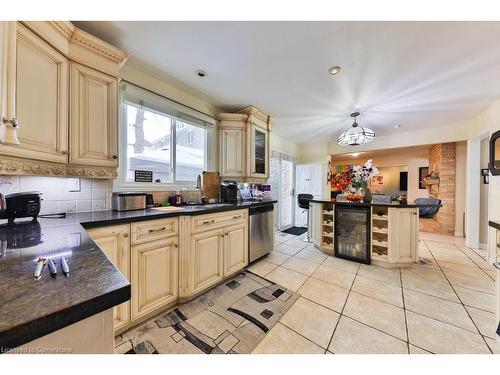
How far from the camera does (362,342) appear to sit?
1400 millimetres

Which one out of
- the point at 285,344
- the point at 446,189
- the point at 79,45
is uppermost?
the point at 79,45

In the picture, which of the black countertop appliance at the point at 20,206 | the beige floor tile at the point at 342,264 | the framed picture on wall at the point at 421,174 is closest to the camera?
the black countertop appliance at the point at 20,206

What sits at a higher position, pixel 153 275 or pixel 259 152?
pixel 259 152

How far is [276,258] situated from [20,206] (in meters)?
2.79

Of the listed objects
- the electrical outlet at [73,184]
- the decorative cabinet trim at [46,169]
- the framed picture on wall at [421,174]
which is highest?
the framed picture on wall at [421,174]

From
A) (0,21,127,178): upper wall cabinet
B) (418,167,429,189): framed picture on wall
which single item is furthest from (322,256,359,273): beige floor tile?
(418,167,429,189): framed picture on wall

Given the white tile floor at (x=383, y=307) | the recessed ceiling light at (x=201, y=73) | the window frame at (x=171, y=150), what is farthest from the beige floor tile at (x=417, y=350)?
the recessed ceiling light at (x=201, y=73)

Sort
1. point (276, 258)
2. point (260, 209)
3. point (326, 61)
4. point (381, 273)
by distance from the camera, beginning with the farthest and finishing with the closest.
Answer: point (276, 258) → point (260, 209) → point (381, 273) → point (326, 61)

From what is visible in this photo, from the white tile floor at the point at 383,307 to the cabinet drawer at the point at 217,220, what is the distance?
81cm

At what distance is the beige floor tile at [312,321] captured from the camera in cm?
146

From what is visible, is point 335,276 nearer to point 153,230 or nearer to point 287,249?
point 287,249

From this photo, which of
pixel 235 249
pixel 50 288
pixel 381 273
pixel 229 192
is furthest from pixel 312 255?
pixel 50 288

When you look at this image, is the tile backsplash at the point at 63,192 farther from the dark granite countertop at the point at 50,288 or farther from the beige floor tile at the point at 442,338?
the beige floor tile at the point at 442,338
